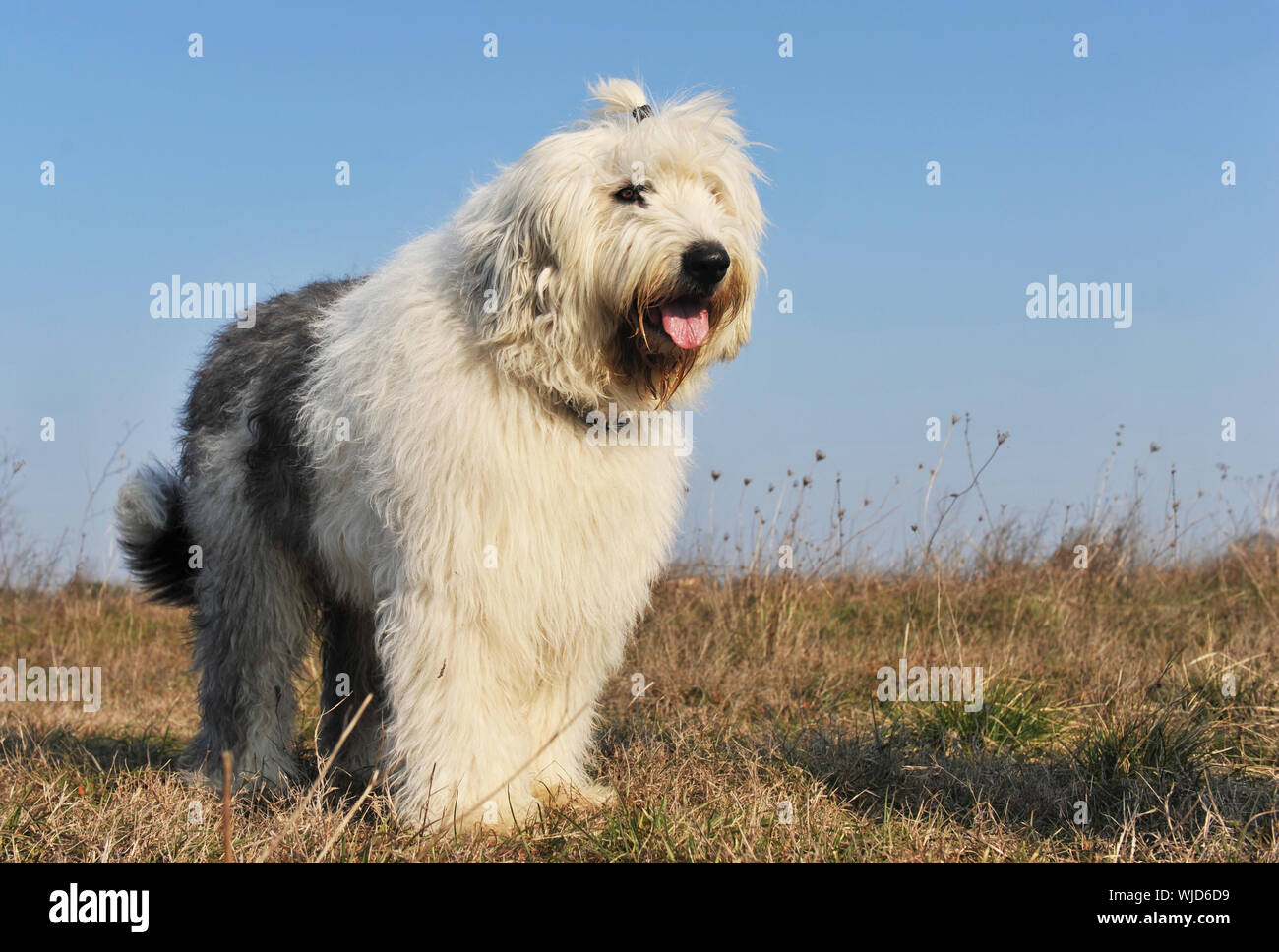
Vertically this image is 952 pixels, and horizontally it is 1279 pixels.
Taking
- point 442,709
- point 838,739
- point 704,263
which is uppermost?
point 704,263

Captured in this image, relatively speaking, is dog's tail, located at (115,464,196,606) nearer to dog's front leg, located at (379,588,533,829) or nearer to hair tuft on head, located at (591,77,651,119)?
dog's front leg, located at (379,588,533,829)

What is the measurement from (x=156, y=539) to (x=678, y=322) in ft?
10.4

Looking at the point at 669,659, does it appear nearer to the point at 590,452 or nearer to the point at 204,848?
the point at 590,452

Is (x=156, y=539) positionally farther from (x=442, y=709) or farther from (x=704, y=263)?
(x=704, y=263)

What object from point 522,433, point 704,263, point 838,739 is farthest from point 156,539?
point 838,739

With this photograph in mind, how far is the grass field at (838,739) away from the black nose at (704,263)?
192 centimetres

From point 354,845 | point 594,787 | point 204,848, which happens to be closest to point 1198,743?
point 594,787

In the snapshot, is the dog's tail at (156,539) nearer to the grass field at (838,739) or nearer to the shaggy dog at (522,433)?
the grass field at (838,739)

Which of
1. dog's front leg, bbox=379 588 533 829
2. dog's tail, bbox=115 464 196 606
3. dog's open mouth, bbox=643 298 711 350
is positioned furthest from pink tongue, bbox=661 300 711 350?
dog's tail, bbox=115 464 196 606

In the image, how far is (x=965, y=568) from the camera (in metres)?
8.59

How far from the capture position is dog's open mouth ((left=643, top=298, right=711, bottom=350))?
4.00m

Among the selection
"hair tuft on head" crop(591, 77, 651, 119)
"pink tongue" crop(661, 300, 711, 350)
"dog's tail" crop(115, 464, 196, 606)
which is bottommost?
"dog's tail" crop(115, 464, 196, 606)

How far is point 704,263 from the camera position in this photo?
3.90 meters
